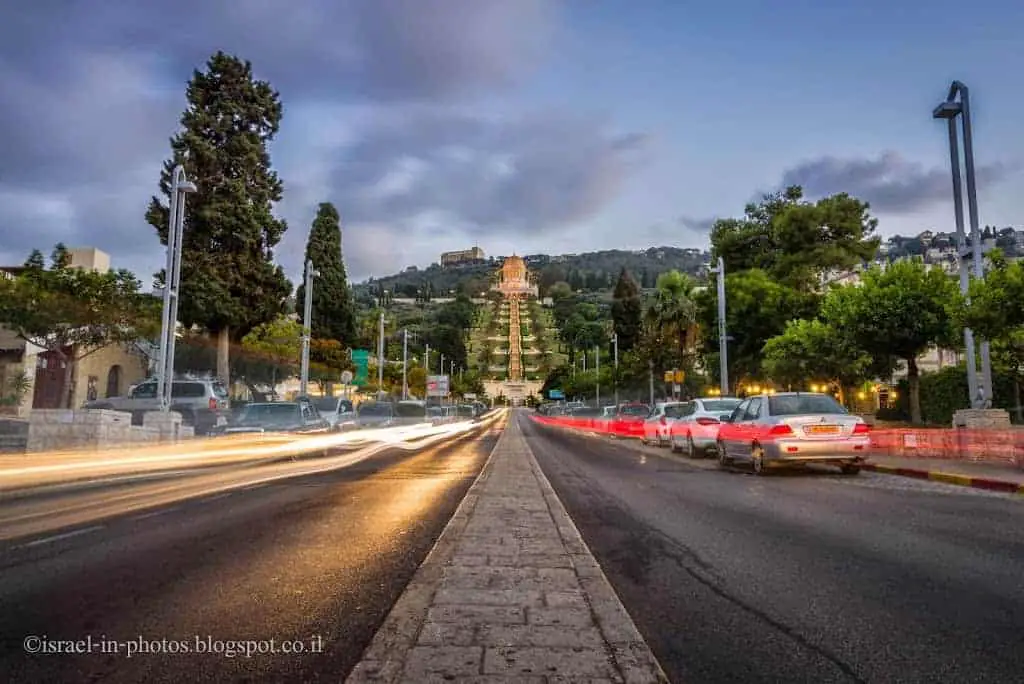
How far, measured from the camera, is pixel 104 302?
27.0 metres

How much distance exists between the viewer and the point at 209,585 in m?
5.36

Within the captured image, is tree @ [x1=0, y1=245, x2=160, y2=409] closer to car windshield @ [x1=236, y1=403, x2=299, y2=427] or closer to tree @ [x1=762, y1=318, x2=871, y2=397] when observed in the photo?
car windshield @ [x1=236, y1=403, x2=299, y2=427]

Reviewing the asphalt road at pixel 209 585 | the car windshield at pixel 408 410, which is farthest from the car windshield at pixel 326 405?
the asphalt road at pixel 209 585

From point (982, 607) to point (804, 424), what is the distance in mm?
9877

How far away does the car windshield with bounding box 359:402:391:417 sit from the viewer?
119ft

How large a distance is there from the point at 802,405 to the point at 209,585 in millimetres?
12369

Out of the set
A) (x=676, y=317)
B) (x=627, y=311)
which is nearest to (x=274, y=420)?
(x=676, y=317)

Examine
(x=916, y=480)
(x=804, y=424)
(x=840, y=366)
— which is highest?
(x=840, y=366)

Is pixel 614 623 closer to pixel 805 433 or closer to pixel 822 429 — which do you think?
pixel 805 433

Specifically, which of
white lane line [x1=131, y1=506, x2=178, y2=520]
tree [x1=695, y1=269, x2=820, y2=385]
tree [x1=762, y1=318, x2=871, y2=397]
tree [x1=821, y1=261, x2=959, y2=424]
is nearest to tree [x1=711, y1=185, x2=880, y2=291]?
tree [x1=695, y1=269, x2=820, y2=385]

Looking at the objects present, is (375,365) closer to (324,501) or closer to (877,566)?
(324,501)

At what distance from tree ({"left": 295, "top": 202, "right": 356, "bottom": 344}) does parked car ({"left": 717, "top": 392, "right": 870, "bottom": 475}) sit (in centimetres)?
4752

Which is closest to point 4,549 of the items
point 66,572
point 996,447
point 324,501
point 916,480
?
point 66,572

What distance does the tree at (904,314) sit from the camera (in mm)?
23812
